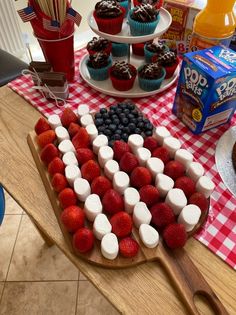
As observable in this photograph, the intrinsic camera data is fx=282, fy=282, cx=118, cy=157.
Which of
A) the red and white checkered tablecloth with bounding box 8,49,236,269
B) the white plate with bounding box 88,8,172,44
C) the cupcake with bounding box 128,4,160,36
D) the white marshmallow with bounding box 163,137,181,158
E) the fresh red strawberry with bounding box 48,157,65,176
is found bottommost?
the red and white checkered tablecloth with bounding box 8,49,236,269

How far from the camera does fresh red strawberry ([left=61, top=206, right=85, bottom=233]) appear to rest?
1.93ft

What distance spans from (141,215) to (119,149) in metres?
0.19

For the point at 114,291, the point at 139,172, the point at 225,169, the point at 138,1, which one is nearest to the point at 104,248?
the point at 114,291

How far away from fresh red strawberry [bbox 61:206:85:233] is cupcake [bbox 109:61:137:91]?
48 cm

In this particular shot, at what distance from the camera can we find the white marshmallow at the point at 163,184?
0.63m

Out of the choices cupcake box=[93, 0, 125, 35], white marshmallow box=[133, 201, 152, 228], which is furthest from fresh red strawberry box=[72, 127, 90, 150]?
cupcake box=[93, 0, 125, 35]

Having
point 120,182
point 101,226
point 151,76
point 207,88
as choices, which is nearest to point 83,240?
point 101,226

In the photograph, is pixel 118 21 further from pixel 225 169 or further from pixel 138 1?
pixel 225 169

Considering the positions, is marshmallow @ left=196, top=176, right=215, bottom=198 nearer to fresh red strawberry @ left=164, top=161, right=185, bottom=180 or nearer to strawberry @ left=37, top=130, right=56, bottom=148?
fresh red strawberry @ left=164, top=161, right=185, bottom=180

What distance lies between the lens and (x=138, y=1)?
3.36 feet

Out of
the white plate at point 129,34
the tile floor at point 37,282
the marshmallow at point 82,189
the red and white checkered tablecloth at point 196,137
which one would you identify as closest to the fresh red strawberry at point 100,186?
the marshmallow at point 82,189

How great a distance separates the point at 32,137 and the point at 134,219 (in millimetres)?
383

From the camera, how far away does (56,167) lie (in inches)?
26.9

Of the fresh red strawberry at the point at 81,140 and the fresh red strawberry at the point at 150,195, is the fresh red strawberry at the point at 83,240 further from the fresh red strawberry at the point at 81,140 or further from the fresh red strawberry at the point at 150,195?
the fresh red strawberry at the point at 81,140
